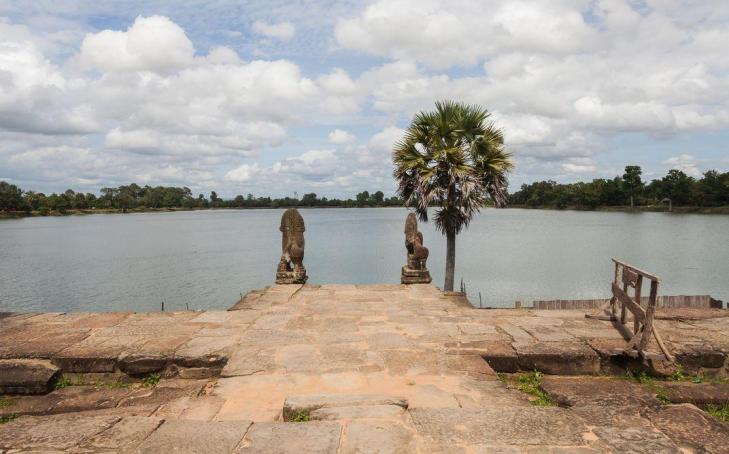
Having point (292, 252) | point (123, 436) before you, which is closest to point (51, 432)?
point (123, 436)

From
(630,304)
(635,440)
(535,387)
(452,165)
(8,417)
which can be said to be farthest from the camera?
(452,165)

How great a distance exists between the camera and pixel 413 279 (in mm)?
10031

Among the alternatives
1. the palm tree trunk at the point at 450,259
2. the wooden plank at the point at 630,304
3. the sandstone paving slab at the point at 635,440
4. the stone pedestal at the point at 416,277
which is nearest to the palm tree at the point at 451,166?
the palm tree trunk at the point at 450,259

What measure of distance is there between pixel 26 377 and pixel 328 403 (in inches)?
129

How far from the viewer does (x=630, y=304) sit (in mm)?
5410

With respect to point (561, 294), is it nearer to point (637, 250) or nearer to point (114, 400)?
point (637, 250)

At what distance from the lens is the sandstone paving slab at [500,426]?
118 inches

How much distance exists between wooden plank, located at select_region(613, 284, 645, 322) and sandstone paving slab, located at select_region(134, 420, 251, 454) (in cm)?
436

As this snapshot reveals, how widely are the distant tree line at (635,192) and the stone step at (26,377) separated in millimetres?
70880

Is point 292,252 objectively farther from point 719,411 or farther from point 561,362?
point 719,411

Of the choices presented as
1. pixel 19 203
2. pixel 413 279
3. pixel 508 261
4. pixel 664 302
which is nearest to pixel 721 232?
pixel 508 261

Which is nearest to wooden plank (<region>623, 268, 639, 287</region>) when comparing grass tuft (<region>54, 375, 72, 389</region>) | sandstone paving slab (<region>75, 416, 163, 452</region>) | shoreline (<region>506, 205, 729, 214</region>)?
sandstone paving slab (<region>75, 416, 163, 452</region>)

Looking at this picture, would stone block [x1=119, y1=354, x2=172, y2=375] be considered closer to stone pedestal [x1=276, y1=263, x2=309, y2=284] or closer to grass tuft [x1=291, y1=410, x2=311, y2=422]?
grass tuft [x1=291, y1=410, x2=311, y2=422]

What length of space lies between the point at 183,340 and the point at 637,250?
38.1 metres
